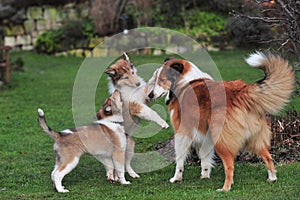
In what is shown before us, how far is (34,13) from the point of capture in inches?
983

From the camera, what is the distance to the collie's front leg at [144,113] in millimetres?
7684

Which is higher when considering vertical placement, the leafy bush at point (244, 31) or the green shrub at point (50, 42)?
the leafy bush at point (244, 31)

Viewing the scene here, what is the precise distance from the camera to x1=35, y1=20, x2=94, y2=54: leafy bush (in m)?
23.3

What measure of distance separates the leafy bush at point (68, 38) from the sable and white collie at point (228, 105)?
16.3 metres

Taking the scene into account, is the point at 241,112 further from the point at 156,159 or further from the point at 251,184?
the point at 156,159

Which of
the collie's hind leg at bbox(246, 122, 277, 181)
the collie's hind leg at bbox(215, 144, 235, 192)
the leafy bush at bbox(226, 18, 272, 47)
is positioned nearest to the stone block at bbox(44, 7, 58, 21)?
the leafy bush at bbox(226, 18, 272, 47)

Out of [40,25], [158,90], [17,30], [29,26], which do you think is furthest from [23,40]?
[158,90]

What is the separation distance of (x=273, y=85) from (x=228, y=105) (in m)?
0.53

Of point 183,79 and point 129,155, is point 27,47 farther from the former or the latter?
point 183,79

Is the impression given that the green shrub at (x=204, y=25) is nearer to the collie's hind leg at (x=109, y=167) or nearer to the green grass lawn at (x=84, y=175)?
the green grass lawn at (x=84, y=175)

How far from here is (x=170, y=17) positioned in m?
23.9

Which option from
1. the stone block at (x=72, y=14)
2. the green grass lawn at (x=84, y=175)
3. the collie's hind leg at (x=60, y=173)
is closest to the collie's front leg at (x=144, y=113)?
the green grass lawn at (x=84, y=175)

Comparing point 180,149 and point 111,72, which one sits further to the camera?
point 111,72

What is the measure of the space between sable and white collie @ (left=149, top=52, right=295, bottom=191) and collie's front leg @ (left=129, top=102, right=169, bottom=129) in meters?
0.52
